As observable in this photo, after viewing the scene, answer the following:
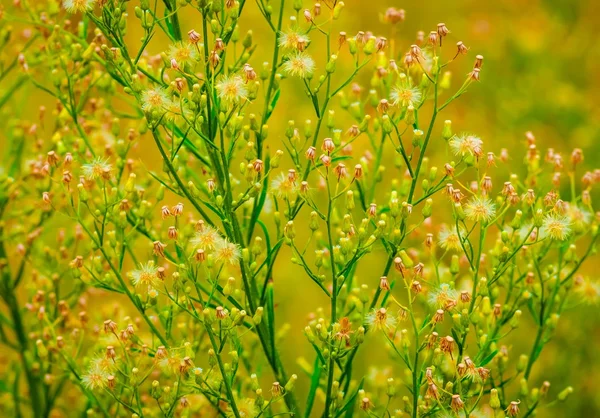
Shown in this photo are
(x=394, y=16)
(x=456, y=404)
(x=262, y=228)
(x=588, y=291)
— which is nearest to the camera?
(x=456, y=404)

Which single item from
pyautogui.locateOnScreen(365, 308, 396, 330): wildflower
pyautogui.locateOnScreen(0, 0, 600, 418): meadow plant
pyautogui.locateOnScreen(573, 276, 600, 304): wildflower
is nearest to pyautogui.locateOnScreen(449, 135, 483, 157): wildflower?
pyautogui.locateOnScreen(0, 0, 600, 418): meadow plant

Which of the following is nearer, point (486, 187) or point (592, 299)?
point (486, 187)

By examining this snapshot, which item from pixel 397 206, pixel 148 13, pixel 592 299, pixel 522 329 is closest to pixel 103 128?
pixel 148 13

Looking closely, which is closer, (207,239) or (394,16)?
(207,239)

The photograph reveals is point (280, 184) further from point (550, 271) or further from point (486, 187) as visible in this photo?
point (550, 271)

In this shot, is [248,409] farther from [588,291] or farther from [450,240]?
[588,291]

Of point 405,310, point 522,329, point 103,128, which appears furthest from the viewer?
point 522,329

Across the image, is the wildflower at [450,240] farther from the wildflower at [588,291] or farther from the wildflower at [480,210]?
the wildflower at [588,291]

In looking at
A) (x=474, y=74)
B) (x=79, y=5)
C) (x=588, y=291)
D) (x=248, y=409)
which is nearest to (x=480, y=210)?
(x=474, y=74)
